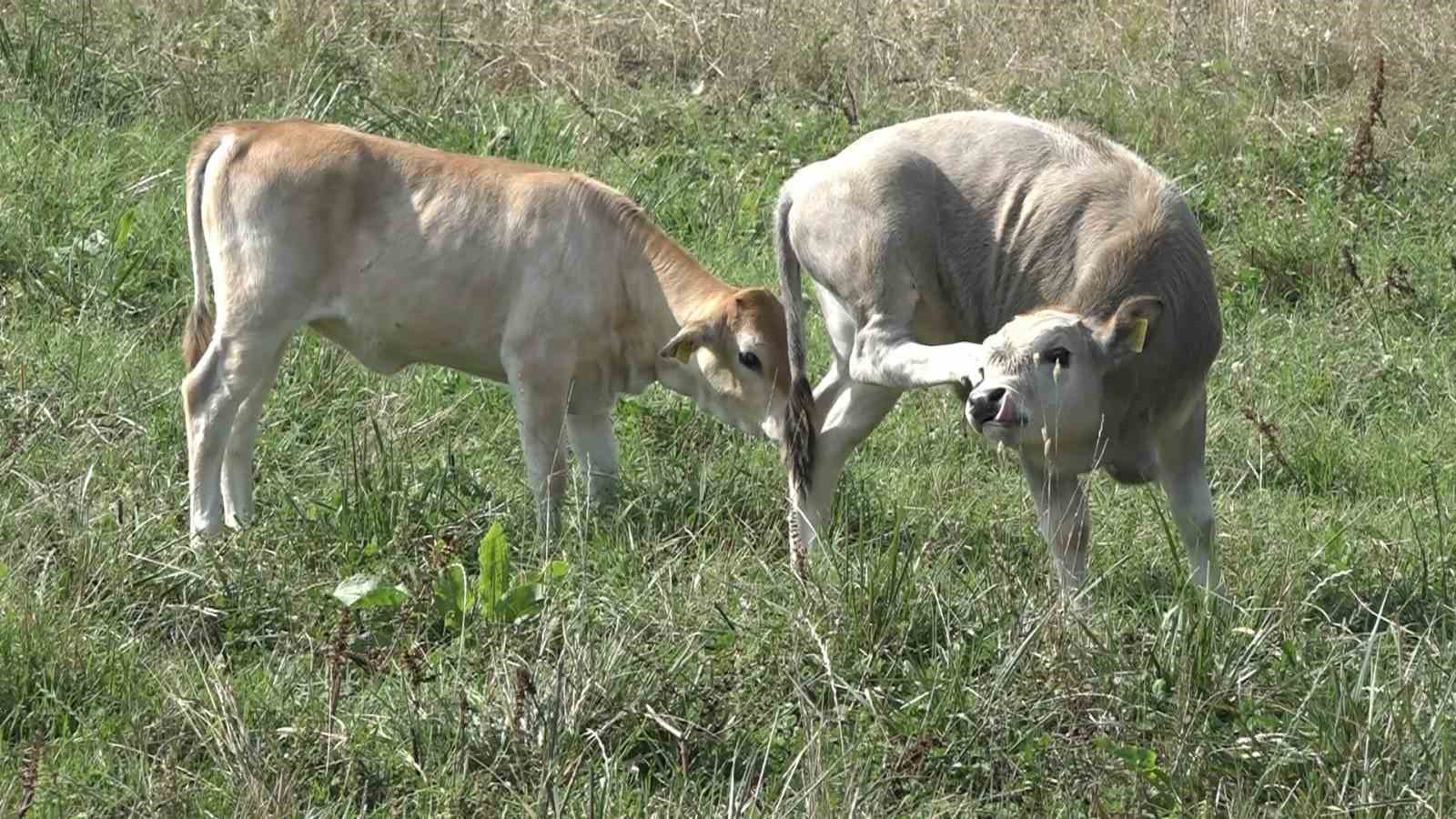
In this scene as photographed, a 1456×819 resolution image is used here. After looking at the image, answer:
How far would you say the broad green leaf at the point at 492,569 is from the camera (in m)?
5.90

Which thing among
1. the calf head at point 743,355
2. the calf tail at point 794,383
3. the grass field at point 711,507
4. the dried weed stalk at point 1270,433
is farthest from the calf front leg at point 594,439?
the dried weed stalk at point 1270,433

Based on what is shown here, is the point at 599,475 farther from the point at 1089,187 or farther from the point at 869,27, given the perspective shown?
the point at 869,27

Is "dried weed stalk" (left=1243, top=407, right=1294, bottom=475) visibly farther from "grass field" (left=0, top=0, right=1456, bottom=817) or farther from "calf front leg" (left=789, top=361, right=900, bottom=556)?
"calf front leg" (left=789, top=361, right=900, bottom=556)

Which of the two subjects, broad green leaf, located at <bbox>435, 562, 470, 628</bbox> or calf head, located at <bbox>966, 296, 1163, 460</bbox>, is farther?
calf head, located at <bbox>966, 296, 1163, 460</bbox>

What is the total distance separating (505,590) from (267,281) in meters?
2.03

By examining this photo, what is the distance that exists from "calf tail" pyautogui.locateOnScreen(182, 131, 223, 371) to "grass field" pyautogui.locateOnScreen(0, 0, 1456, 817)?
378mm

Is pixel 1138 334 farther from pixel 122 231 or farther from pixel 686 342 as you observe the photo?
pixel 122 231

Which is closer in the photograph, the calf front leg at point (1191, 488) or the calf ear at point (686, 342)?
the calf front leg at point (1191, 488)

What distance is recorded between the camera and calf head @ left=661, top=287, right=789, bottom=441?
7.64 meters

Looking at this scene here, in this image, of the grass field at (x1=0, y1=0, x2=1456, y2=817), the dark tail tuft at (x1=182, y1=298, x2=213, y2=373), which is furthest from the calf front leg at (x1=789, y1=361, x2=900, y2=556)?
the dark tail tuft at (x1=182, y1=298, x2=213, y2=373)

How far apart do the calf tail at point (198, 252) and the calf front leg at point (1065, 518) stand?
313cm

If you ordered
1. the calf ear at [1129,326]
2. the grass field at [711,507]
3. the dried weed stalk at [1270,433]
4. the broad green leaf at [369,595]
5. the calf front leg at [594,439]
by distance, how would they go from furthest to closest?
the dried weed stalk at [1270,433] → the calf front leg at [594,439] → the calf ear at [1129,326] → the broad green leaf at [369,595] → the grass field at [711,507]

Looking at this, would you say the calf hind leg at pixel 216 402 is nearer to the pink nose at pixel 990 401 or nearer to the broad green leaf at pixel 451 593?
the broad green leaf at pixel 451 593

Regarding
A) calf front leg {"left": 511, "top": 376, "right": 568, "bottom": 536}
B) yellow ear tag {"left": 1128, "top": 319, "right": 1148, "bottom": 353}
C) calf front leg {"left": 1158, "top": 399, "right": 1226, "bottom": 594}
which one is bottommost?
calf front leg {"left": 511, "top": 376, "right": 568, "bottom": 536}
